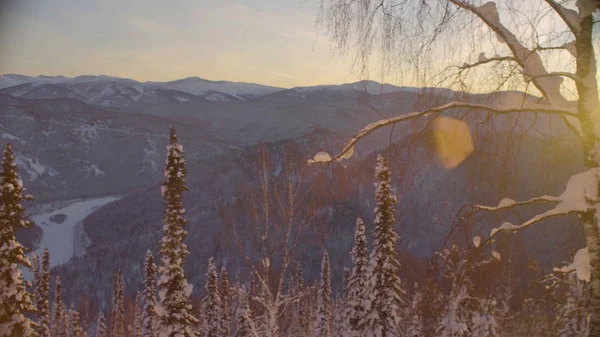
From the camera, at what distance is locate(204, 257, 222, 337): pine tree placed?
28.2 meters

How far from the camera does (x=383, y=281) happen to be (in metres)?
18.6

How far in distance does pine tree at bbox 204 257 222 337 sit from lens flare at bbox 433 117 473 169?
2577 cm

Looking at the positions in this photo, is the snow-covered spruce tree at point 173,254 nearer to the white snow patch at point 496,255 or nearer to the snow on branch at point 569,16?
the white snow patch at point 496,255

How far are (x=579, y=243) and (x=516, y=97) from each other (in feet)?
5.53

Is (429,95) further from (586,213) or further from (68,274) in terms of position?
(68,274)

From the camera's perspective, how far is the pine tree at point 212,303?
1110 inches

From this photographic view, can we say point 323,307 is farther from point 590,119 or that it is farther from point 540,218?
point 590,119

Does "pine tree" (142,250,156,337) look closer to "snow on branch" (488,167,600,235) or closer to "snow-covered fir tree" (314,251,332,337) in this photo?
"snow-covered fir tree" (314,251,332,337)

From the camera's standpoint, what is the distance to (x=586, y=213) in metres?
3.45

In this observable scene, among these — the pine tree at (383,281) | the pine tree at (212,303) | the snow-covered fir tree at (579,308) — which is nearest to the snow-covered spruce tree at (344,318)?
the pine tree at (383,281)

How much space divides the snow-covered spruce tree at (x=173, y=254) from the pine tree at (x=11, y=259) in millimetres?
4453

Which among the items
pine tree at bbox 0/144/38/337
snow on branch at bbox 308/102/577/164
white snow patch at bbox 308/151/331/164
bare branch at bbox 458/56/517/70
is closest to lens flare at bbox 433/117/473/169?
snow on branch at bbox 308/102/577/164

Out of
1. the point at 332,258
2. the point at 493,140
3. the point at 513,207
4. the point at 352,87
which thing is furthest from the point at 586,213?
the point at 332,258

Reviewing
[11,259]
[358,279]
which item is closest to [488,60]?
[11,259]
